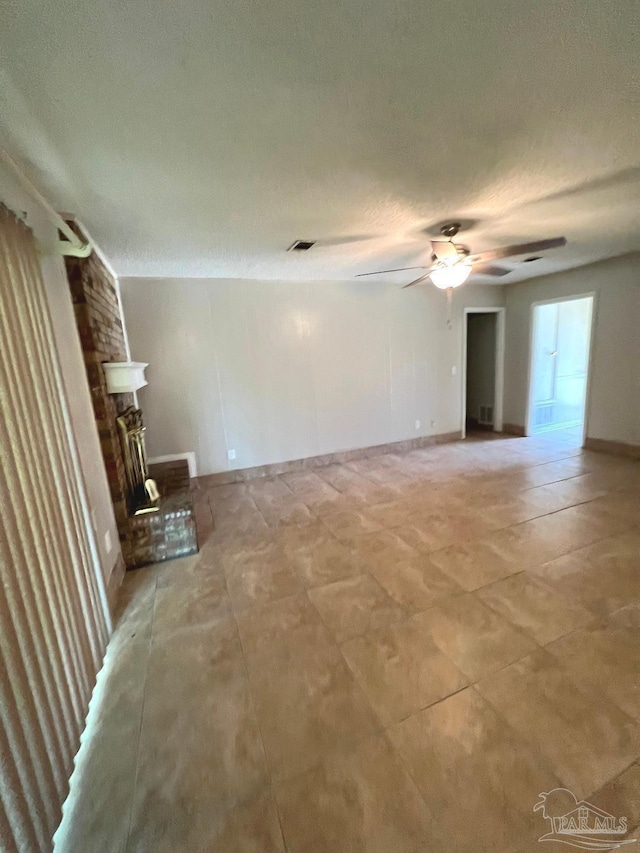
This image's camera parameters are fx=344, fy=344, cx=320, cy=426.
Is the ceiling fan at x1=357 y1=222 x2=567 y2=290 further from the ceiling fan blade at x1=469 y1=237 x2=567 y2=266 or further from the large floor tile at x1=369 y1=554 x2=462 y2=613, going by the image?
the large floor tile at x1=369 y1=554 x2=462 y2=613

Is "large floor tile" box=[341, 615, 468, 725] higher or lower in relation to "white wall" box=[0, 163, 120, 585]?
lower

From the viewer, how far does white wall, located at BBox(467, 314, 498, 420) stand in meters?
6.22

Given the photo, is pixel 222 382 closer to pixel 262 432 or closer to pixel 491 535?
pixel 262 432

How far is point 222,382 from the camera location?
4.26 metres

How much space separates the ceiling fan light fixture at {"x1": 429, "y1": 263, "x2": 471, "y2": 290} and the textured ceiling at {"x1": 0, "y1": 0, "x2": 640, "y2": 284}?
0.38m

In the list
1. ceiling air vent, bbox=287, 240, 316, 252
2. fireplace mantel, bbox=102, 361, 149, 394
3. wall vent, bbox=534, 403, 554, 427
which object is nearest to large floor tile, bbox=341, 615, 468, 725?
fireplace mantel, bbox=102, 361, 149, 394

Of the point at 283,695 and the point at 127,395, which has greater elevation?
the point at 127,395

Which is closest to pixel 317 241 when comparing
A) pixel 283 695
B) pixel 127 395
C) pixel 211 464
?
pixel 127 395

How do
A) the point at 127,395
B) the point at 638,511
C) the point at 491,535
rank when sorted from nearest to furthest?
the point at 491,535, the point at 638,511, the point at 127,395

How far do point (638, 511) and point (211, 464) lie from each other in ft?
14.4

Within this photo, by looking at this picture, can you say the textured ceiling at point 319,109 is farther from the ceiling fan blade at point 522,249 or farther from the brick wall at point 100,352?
the brick wall at point 100,352

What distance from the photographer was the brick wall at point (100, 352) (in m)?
2.29

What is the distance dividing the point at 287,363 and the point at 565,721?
4.00 m

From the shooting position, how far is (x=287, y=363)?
4539 millimetres
